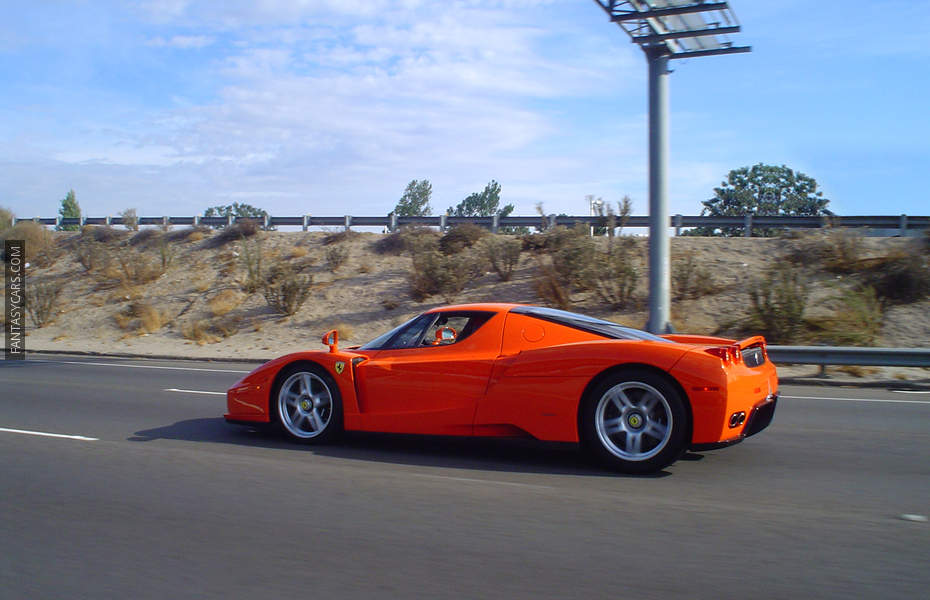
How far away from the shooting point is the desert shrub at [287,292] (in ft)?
71.6

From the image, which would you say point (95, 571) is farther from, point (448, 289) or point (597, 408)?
point (448, 289)

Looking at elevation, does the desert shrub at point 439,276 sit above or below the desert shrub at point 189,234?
below

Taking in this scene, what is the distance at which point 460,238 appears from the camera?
2492 centimetres

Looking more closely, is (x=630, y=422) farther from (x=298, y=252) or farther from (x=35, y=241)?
(x=35, y=241)

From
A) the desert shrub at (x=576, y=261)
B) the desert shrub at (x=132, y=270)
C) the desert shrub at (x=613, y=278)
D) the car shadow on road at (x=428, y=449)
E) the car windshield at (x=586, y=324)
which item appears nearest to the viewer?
the car shadow on road at (x=428, y=449)

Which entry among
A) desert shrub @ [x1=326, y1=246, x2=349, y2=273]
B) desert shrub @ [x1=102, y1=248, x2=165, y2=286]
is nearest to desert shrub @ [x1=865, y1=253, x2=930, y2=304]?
desert shrub @ [x1=326, y1=246, x2=349, y2=273]

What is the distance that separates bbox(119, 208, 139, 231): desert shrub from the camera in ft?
110

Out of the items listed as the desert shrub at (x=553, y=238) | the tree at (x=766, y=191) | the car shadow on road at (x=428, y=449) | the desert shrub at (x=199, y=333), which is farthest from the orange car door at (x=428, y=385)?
the tree at (x=766, y=191)

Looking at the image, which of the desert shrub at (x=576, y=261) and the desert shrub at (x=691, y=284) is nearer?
the desert shrub at (x=691, y=284)

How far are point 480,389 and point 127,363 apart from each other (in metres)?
13.0

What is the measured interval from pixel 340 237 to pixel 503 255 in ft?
28.4

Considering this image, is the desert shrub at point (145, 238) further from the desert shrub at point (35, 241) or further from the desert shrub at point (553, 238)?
the desert shrub at point (553, 238)

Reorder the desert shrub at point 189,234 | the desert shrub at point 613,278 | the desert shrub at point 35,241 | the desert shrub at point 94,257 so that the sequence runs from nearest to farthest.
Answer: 1. the desert shrub at point 613,278
2. the desert shrub at point 94,257
3. the desert shrub at point 189,234
4. the desert shrub at point 35,241

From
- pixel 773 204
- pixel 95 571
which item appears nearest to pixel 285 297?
pixel 95 571
